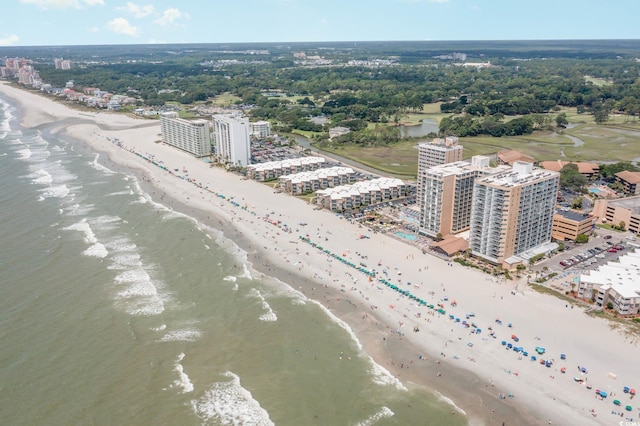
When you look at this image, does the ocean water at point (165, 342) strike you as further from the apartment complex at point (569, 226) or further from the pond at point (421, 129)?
the pond at point (421, 129)

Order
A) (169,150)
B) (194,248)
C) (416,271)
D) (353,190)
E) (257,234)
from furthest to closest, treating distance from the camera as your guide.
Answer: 1. (169,150)
2. (353,190)
3. (257,234)
4. (194,248)
5. (416,271)

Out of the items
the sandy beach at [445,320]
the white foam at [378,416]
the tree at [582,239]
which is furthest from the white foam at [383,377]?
the tree at [582,239]

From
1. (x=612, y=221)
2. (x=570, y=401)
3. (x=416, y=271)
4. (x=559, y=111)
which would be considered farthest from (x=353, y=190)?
(x=559, y=111)

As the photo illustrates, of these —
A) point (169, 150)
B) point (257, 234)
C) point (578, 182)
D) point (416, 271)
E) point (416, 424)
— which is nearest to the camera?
point (416, 424)

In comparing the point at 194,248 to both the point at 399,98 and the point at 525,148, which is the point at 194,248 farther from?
the point at 399,98

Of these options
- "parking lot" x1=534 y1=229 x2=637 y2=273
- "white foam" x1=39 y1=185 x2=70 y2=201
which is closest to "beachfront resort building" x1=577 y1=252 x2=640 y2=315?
"parking lot" x1=534 y1=229 x2=637 y2=273

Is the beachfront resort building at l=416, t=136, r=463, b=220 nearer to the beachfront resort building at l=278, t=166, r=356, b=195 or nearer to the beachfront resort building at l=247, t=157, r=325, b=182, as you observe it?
the beachfront resort building at l=278, t=166, r=356, b=195
